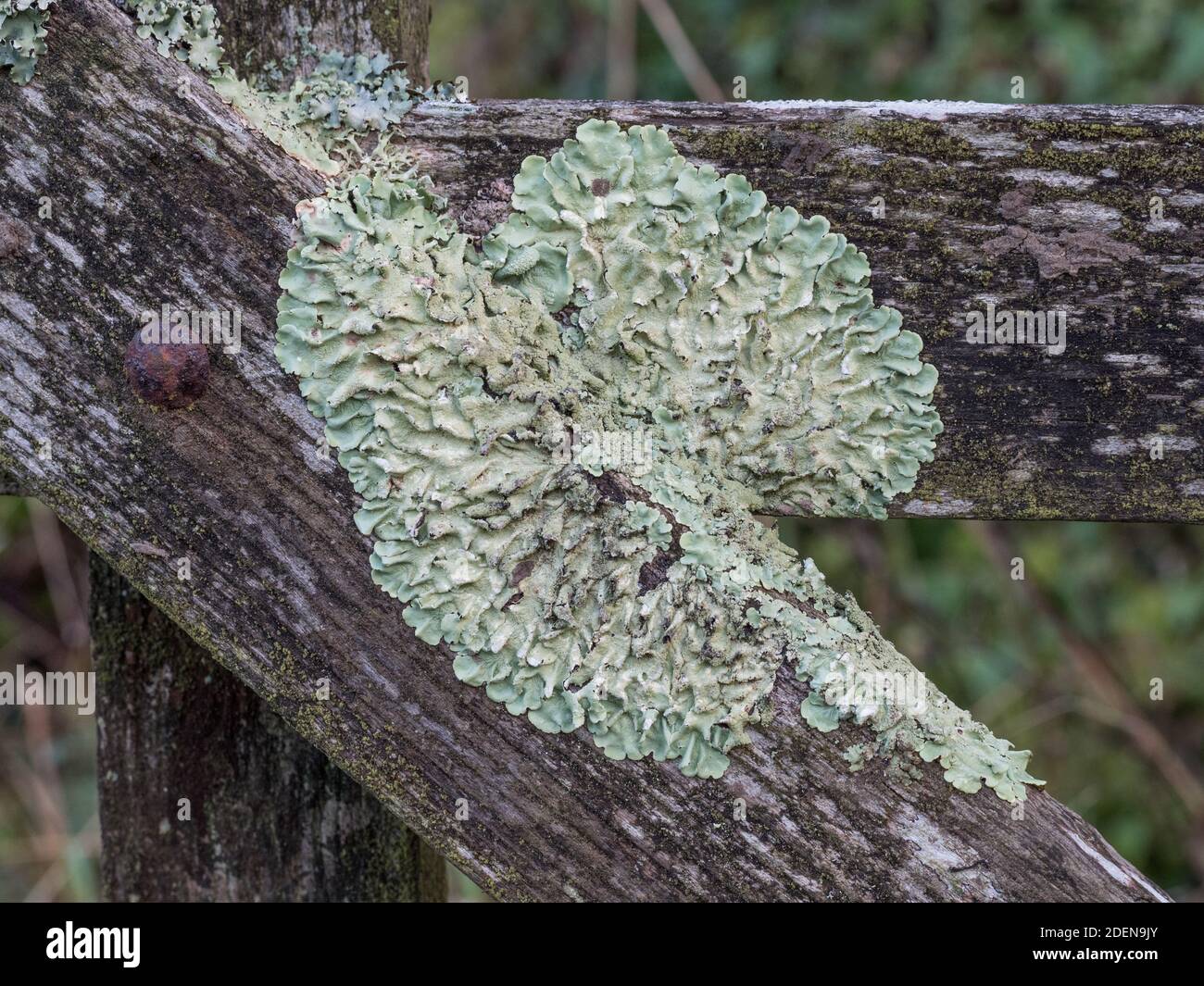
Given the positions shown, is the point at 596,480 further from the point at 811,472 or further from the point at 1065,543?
the point at 1065,543

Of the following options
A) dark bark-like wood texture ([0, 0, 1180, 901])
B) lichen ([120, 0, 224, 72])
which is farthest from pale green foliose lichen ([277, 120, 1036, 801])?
lichen ([120, 0, 224, 72])

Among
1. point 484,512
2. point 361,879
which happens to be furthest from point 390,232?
point 361,879

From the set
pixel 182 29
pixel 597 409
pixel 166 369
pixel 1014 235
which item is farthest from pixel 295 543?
pixel 1014 235

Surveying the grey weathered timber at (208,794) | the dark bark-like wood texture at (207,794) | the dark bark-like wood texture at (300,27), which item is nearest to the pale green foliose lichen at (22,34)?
the dark bark-like wood texture at (300,27)

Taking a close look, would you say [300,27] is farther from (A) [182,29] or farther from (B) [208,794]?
(B) [208,794]

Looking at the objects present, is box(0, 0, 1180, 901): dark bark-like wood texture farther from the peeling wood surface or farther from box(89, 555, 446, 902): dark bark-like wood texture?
box(89, 555, 446, 902): dark bark-like wood texture

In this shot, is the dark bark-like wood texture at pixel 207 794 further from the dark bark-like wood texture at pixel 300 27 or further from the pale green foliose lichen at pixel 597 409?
the dark bark-like wood texture at pixel 300 27
